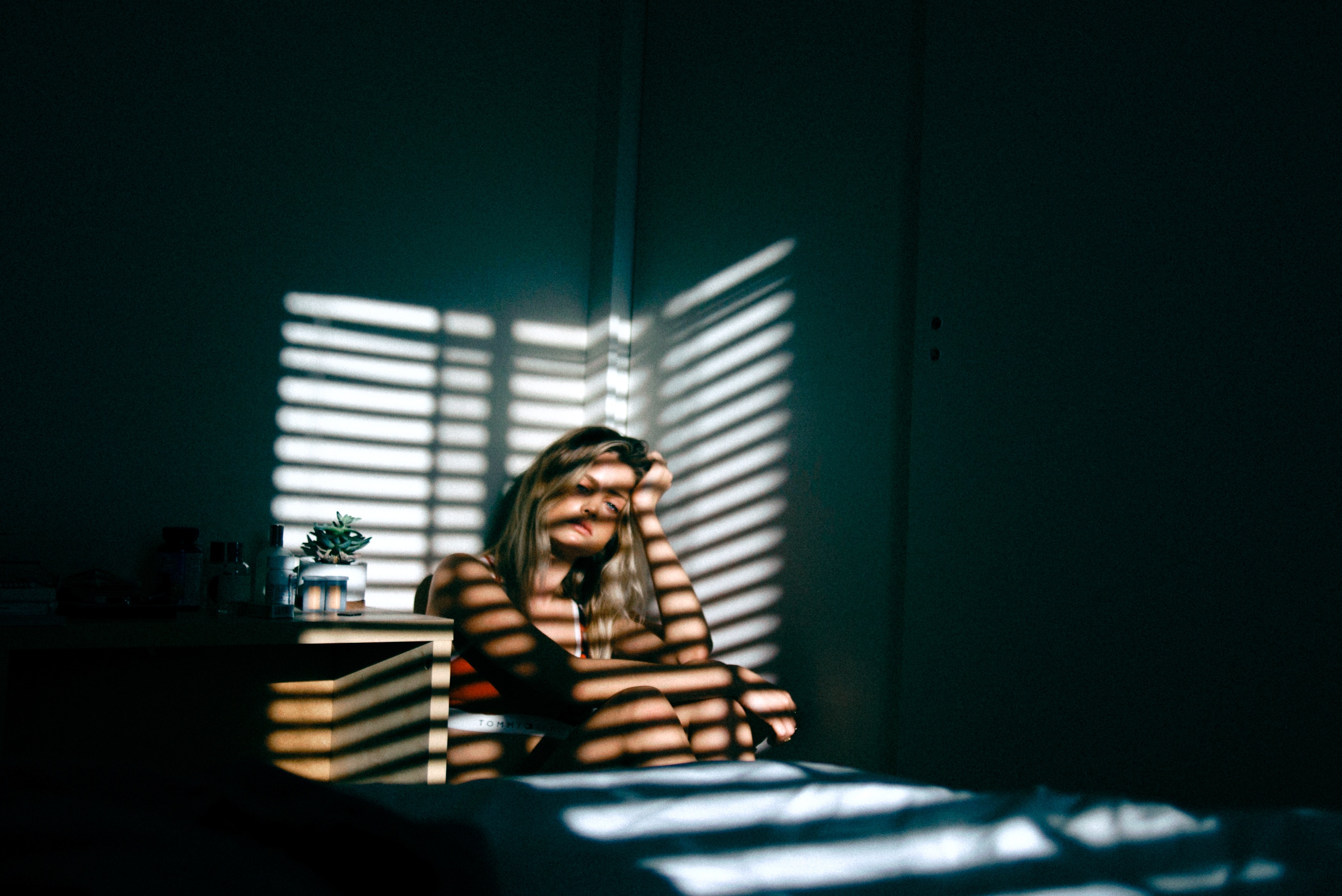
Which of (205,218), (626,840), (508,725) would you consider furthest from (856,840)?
(205,218)

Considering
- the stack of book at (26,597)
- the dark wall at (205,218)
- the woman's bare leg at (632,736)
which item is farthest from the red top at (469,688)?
the stack of book at (26,597)

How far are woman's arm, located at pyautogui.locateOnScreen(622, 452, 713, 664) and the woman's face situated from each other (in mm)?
92

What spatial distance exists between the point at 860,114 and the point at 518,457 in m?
1.25

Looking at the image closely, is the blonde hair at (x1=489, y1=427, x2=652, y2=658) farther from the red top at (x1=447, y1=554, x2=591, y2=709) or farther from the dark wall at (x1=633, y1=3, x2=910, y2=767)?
the dark wall at (x1=633, y1=3, x2=910, y2=767)

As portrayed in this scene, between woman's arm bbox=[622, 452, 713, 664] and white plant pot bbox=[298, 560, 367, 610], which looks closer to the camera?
white plant pot bbox=[298, 560, 367, 610]

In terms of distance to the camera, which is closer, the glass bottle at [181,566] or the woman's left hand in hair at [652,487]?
the glass bottle at [181,566]

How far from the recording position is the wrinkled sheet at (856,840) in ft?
2.64

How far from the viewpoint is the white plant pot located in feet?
6.51

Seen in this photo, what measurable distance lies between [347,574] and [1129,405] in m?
1.56

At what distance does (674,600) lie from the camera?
2.30m

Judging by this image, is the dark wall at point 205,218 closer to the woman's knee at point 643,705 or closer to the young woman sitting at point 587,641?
the young woman sitting at point 587,641

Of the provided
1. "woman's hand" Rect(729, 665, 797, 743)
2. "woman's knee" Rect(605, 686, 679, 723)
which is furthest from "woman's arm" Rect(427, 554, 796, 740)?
"woman's knee" Rect(605, 686, 679, 723)

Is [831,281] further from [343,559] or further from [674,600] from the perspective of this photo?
[343,559]

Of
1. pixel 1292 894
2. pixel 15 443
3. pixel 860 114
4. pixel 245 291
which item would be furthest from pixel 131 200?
pixel 1292 894
